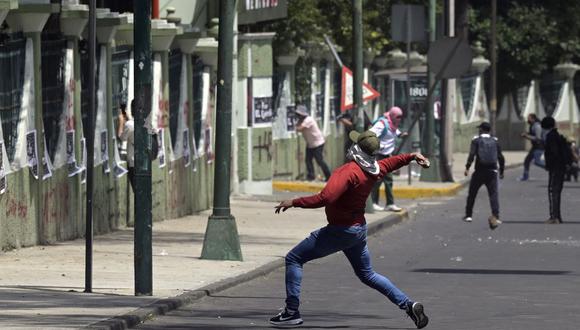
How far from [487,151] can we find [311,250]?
41.4ft

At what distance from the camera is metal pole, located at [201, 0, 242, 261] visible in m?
20.1

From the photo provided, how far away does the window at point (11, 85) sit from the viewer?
20422mm

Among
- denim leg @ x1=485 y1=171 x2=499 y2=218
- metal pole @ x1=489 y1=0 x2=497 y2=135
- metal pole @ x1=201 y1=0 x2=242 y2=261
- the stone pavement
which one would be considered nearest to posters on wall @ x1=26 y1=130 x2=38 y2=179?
the stone pavement

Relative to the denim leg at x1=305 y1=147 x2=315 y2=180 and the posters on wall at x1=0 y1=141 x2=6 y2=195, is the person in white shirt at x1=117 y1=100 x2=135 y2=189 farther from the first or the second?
the denim leg at x1=305 y1=147 x2=315 y2=180

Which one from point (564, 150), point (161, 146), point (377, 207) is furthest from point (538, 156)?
point (161, 146)

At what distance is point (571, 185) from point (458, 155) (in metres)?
15.7

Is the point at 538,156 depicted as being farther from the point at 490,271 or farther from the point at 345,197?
the point at 345,197

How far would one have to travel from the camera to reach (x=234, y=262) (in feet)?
66.4

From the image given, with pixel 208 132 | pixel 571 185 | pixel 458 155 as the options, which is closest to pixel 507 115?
pixel 458 155

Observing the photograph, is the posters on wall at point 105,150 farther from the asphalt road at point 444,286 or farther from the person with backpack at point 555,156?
the person with backpack at point 555,156

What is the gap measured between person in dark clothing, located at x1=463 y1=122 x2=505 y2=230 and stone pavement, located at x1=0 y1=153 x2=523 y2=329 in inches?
62.2

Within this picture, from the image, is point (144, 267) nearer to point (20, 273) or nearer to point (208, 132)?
point (20, 273)

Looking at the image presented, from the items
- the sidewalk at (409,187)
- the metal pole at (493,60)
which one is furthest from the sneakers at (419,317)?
the metal pole at (493,60)

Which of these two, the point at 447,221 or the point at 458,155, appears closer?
the point at 447,221
